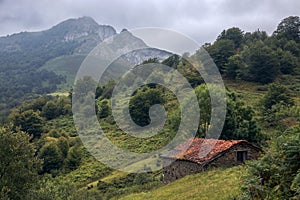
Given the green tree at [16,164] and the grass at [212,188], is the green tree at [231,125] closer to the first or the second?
the grass at [212,188]

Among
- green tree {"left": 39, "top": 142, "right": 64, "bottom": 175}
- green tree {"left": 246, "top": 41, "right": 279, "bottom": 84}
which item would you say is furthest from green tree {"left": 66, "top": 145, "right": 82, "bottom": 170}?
green tree {"left": 246, "top": 41, "right": 279, "bottom": 84}

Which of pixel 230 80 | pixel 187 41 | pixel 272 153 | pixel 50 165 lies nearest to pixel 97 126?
pixel 50 165

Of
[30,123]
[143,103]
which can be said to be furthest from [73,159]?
[30,123]

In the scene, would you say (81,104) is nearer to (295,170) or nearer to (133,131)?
(133,131)

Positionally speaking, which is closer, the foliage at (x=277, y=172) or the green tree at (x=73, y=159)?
the foliage at (x=277, y=172)

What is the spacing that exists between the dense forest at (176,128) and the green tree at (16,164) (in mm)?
55

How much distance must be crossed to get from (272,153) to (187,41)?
15.2 metres

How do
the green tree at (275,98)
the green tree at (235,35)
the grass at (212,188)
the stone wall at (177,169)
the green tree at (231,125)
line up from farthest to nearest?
the green tree at (235,35)
the green tree at (275,98)
the green tree at (231,125)
the stone wall at (177,169)
the grass at (212,188)

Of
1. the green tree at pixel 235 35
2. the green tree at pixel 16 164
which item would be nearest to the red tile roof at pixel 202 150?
the green tree at pixel 16 164

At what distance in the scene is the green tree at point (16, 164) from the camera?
1948cm

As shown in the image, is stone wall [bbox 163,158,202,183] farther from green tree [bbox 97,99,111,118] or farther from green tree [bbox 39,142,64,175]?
green tree [bbox 97,99,111,118]

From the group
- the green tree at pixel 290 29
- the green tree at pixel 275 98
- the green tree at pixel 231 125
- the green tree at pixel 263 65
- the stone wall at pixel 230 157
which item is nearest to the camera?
the stone wall at pixel 230 157

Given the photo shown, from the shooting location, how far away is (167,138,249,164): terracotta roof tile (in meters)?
28.7

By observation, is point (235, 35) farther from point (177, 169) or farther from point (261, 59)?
point (177, 169)
